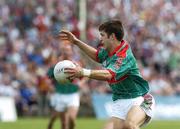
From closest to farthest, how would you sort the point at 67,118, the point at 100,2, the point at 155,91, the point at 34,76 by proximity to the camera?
1. the point at 67,118
2. the point at 34,76
3. the point at 155,91
4. the point at 100,2

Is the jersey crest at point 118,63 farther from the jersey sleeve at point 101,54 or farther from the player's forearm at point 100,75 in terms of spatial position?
the jersey sleeve at point 101,54

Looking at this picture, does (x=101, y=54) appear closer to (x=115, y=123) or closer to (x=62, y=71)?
(x=115, y=123)

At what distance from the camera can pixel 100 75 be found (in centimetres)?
922

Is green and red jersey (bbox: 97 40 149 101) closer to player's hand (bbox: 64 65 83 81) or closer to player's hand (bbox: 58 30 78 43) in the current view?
player's hand (bbox: 58 30 78 43)

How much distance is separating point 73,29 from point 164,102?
15.6 feet

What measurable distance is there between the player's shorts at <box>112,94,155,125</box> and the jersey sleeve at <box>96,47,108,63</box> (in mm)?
725

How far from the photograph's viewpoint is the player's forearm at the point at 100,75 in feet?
30.0

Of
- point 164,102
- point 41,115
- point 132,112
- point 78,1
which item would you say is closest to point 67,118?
point 132,112

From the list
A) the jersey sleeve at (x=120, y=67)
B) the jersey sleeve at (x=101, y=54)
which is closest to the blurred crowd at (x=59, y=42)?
the jersey sleeve at (x=101, y=54)

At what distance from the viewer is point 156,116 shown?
25.5m

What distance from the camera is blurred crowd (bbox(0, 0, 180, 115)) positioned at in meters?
24.5

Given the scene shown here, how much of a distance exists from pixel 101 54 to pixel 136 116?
120cm

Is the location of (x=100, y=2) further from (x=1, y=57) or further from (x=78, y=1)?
(x=1, y=57)

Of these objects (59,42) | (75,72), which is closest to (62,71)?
(75,72)
